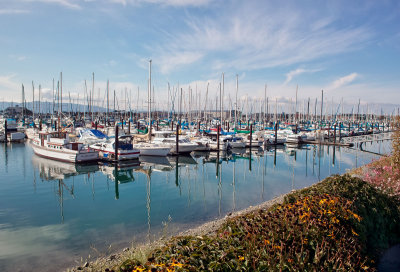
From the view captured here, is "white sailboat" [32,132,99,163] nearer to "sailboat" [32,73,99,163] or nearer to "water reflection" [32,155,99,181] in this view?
"sailboat" [32,73,99,163]

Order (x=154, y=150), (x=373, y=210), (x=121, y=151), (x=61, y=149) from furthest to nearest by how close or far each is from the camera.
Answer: (x=154, y=150), (x=121, y=151), (x=61, y=149), (x=373, y=210)

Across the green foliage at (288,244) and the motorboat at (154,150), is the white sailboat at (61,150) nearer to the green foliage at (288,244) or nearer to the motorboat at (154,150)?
the motorboat at (154,150)

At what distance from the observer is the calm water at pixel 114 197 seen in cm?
1216

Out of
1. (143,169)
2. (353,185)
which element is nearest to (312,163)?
(143,169)

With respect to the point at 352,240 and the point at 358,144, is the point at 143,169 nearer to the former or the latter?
the point at 352,240

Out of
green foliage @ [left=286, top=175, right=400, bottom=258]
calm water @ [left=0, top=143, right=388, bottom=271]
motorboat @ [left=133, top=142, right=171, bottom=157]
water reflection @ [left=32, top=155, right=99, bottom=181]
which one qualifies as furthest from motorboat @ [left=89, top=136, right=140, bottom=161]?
green foliage @ [left=286, top=175, right=400, bottom=258]

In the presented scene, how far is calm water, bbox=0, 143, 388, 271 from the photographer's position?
12.2 m

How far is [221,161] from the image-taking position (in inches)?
1438

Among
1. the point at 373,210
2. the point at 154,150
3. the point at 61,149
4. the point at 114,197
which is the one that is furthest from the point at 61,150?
the point at 373,210

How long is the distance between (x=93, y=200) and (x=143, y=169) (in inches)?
434

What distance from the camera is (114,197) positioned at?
20.0m

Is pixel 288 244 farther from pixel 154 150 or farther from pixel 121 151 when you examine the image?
pixel 154 150

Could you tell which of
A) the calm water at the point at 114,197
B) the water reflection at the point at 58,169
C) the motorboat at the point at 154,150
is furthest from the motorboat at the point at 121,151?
the motorboat at the point at 154,150

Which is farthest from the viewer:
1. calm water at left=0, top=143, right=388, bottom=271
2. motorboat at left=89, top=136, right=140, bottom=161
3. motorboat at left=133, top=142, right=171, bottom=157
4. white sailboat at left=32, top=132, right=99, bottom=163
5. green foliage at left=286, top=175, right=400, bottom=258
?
motorboat at left=133, top=142, right=171, bottom=157
